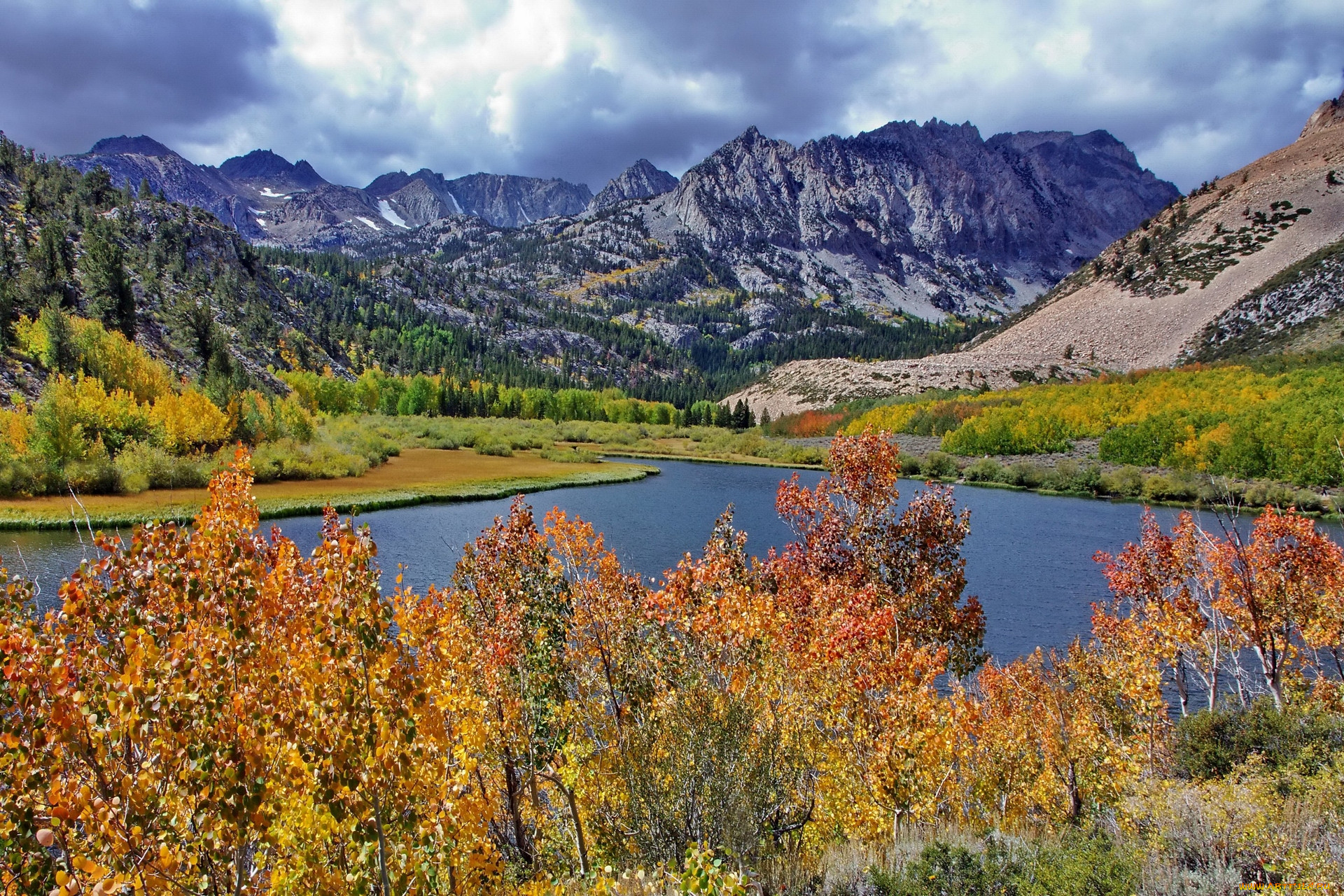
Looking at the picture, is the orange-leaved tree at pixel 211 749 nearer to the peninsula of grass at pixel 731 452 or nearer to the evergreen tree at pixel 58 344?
the evergreen tree at pixel 58 344

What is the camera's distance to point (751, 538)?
185 ft

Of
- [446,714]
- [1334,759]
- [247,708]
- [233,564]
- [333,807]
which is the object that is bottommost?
[1334,759]

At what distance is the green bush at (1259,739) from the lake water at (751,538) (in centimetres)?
1426

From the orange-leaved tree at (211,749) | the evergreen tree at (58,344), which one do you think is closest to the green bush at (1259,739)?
the orange-leaved tree at (211,749)

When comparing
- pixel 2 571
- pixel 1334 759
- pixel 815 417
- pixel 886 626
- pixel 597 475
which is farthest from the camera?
pixel 815 417

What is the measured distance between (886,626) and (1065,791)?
746 centimetres

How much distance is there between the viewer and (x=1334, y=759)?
Answer: 38.3ft

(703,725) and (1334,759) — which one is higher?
(703,725)

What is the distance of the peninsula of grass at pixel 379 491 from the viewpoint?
51.4 meters

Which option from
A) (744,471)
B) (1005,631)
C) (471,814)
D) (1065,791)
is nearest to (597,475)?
(744,471)

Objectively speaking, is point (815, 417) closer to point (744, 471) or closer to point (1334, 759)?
point (744, 471)

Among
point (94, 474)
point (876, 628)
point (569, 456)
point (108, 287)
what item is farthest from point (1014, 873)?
point (108, 287)

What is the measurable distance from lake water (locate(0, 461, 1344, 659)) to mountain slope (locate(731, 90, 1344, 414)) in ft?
295

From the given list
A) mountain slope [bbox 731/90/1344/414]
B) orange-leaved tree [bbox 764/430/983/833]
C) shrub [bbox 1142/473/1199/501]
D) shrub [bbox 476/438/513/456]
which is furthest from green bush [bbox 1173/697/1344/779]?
mountain slope [bbox 731/90/1344/414]
